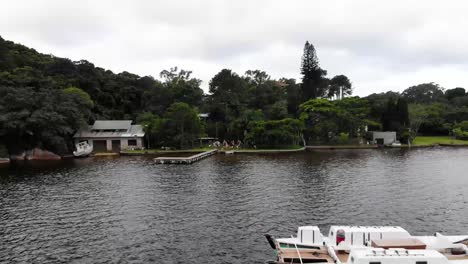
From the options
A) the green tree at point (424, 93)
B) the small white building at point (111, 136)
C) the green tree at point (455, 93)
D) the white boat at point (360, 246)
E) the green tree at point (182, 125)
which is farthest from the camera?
the green tree at point (424, 93)

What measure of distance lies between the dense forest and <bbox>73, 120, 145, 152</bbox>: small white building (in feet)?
8.63

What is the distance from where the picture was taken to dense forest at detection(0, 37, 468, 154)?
74.9 meters

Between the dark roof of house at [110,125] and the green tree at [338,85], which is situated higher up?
the green tree at [338,85]

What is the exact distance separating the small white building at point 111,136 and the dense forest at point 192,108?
2631 mm

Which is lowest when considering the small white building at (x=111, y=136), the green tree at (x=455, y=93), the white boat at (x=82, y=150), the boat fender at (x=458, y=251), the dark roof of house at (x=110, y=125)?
the boat fender at (x=458, y=251)

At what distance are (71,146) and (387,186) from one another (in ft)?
224

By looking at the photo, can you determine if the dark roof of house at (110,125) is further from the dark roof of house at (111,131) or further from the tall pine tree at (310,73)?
the tall pine tree at (310,73)

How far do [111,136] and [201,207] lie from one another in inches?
2353

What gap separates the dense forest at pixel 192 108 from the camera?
7488cm

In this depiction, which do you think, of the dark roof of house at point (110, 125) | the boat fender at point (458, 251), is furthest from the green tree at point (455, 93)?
the boat fender at point (458, 251)

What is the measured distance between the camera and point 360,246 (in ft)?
67.0

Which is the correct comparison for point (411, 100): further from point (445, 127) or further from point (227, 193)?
point (227, 193)

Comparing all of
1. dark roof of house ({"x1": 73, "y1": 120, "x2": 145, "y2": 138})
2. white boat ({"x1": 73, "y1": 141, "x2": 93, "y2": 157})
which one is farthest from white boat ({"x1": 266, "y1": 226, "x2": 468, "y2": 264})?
dark roof of house ({"x1": 73, "y1": 120, "x2": 145, "y2": 138})

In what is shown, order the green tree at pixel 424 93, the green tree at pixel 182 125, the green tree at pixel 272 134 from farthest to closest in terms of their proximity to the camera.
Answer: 1. the green tree at pixel 424 93
2. the green tree at pixel 272 134
3. the green tree at pixel 182 125
